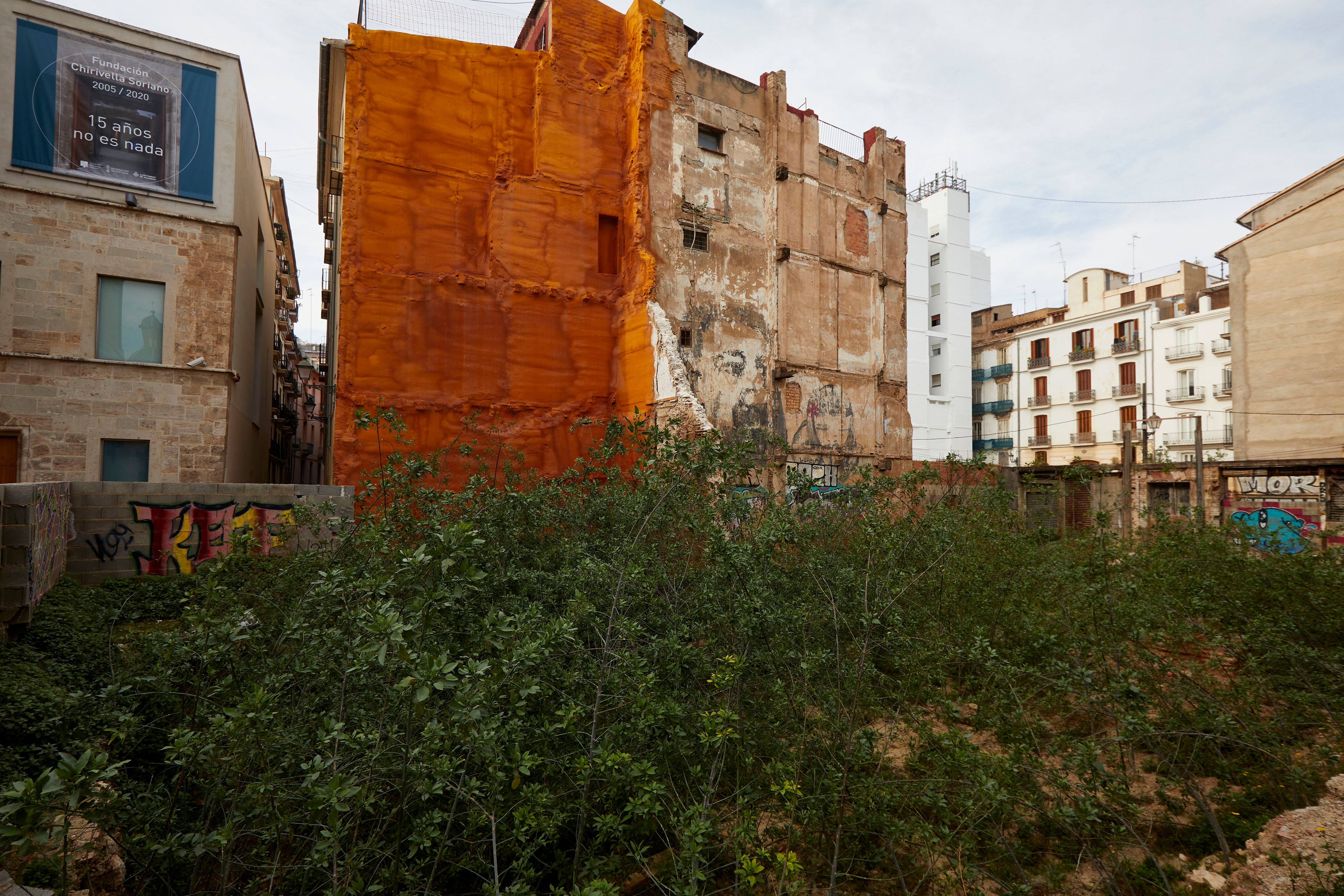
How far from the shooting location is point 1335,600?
6383mm

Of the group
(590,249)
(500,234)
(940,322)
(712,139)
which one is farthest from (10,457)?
(940,322)

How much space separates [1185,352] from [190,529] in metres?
37.3

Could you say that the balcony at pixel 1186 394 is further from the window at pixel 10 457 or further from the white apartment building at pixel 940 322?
the window at pixel 10 457

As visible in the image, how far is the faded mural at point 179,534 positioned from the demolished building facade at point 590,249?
1.73 meters

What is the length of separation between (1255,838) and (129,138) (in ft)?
59.0

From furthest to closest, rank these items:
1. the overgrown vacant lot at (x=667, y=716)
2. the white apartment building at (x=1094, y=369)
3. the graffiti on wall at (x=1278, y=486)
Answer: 1. the white apartment building at (x=1094, y=369)
2. the graffiti on wall at (x=1278, y=486)
3. the overgrown vacant lot at (x=667, y=716)

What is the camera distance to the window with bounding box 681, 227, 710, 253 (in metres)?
15.4

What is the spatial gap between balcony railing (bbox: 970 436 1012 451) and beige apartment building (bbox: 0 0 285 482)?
36.0 meters

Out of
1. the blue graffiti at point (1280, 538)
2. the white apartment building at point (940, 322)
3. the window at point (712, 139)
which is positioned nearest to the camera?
the blue graffiti at point (1280, 538)

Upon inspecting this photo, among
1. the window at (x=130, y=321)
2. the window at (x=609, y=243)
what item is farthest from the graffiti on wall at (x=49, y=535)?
the window at (x=609, y=243)

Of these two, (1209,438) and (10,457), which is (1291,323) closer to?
(1209,438)

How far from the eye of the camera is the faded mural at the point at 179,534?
31.9 ft

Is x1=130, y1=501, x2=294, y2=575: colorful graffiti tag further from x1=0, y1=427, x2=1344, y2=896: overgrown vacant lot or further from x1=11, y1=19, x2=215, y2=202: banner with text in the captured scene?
x1=11, y1=19, x2=215, y2=202: banner with text

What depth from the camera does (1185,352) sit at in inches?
1229
